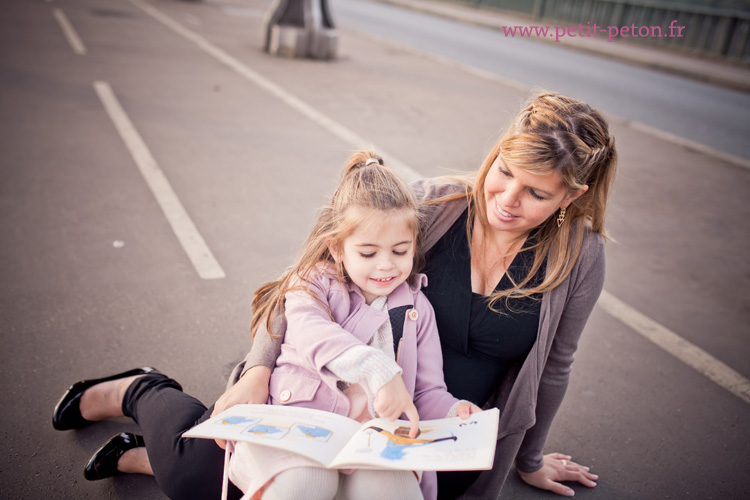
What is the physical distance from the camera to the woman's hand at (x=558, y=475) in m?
2.62

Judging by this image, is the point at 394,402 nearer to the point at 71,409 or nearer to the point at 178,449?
the point at 178,449

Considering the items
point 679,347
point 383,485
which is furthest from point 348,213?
point 679,347

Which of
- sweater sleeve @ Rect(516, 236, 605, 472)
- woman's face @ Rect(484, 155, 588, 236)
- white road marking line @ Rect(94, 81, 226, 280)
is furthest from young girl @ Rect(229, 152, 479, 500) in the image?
white road marking line @ Rect(94, 81, 226, 280)

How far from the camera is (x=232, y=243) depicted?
14.3 ft

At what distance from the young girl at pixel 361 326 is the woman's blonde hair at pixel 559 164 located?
15.3 inches

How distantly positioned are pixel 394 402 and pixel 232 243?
110 inches

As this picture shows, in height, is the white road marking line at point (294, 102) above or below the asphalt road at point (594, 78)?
below

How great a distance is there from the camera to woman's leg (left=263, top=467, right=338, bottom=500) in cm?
172

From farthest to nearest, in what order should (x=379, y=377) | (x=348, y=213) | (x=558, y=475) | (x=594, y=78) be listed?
Answer: (x=594, y=78) < (x=558, y=475) < (x=348, y=213) < (x=379, y=377)

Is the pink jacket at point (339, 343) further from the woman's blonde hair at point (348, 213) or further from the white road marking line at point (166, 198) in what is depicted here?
the white road marking line at point (166, 198)

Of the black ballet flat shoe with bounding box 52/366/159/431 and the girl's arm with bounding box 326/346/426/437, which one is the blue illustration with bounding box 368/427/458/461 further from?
the black ballet flat shoe with bounding box 52/366/159/431

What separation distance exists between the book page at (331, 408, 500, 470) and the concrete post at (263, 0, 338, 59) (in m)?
9.75

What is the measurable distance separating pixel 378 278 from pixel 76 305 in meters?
2.17

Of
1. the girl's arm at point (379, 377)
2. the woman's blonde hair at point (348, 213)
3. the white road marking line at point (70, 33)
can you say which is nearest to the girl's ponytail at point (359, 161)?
the woman's blonde hair at point (348, 213)
